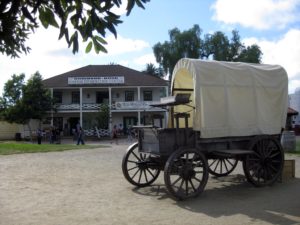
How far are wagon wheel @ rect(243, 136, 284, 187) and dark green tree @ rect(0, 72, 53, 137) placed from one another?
116 feet

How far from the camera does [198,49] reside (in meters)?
59.3

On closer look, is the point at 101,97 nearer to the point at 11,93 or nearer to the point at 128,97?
the point at 128,97

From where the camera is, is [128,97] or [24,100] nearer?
[24,100]

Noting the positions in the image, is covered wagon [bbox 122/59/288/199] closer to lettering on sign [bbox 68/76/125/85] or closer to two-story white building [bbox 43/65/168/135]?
two-story white building [bbox 43/65/168/135]

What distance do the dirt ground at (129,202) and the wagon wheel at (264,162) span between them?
0.27m

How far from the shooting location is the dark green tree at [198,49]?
58.7 meters

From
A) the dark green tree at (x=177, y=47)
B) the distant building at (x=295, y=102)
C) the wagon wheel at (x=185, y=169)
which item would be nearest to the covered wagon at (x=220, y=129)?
the wagon wheel at (x=185, y=169)

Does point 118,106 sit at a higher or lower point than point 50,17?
higher

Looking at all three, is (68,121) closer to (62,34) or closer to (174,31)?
(174,31)

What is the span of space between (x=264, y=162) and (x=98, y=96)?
42884mm

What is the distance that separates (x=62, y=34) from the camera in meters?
3.33

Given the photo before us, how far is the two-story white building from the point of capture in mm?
49531

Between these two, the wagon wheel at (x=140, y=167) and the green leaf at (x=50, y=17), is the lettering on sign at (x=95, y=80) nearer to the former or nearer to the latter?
the wagon wheel at (x=140, y=167)

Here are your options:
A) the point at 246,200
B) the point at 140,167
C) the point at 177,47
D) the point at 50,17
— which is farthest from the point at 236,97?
the point at 177,47
